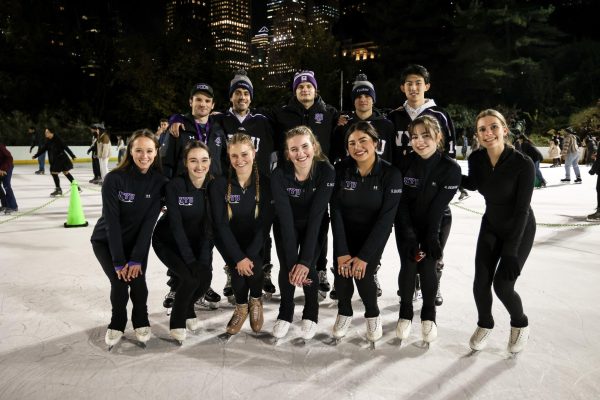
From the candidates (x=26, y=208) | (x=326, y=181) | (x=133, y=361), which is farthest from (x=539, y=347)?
(x=26, y=208)

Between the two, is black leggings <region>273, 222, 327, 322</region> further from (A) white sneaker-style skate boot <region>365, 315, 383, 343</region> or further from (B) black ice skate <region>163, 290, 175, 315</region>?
(B) black ice skate <region>163, 290, 175, 315</region>

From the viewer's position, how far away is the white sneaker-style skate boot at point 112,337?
3.06m

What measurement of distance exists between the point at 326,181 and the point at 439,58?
36.1 meters

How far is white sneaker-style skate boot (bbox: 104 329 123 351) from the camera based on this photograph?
3.06 m

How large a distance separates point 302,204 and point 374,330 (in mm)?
963

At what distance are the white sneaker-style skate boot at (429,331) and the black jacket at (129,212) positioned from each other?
1904 mm

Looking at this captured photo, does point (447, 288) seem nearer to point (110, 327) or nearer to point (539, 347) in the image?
point (539, 347)

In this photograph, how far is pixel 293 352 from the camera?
302 centimetres

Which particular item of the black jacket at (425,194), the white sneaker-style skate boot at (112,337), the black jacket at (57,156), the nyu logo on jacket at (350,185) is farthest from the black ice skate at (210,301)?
the black jacket at (57,156)

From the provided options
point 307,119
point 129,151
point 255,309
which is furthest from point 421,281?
point 129,151

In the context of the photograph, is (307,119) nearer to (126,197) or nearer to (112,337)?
(126,197)

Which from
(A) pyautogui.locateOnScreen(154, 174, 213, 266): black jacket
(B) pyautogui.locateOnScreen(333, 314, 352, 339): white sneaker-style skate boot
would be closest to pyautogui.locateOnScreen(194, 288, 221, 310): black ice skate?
(A) pyautogui.locateOnScreen(154, 174, 213, 266): black jacket

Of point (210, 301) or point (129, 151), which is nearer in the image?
point (129, 151)

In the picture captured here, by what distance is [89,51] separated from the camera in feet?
114
